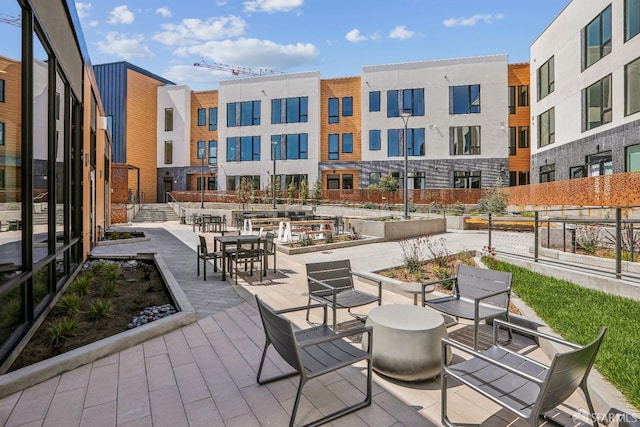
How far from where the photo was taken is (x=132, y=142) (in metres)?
38.2

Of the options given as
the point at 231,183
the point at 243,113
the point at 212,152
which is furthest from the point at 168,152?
the point at 243,113

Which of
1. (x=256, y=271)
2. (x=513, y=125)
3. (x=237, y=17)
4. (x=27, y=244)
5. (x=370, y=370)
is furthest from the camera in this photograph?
(x=513, y=125)

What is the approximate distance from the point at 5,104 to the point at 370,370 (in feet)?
15.4

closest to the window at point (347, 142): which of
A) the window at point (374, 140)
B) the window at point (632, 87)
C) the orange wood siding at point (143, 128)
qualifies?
the window at point (374, 140)

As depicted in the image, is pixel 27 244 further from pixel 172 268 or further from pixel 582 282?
pixel 582 282

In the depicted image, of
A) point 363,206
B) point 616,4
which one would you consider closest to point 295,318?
point 616,4

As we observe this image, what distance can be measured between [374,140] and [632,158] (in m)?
20.9

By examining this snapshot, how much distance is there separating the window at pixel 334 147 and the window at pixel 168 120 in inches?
728

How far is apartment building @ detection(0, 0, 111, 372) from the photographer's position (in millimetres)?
3938

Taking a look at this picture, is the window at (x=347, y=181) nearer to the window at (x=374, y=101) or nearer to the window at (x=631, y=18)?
the window at (x=374, y=101)

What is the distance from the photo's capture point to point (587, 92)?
64.7ft

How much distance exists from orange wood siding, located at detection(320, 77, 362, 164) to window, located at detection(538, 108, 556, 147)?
1525 centimetres

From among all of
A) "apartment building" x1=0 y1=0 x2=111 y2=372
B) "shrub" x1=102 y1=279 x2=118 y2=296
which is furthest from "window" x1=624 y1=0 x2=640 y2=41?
"shrub" x1=102 y1=279 x2=118 y2=296

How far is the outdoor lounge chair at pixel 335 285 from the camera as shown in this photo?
4.98 m
